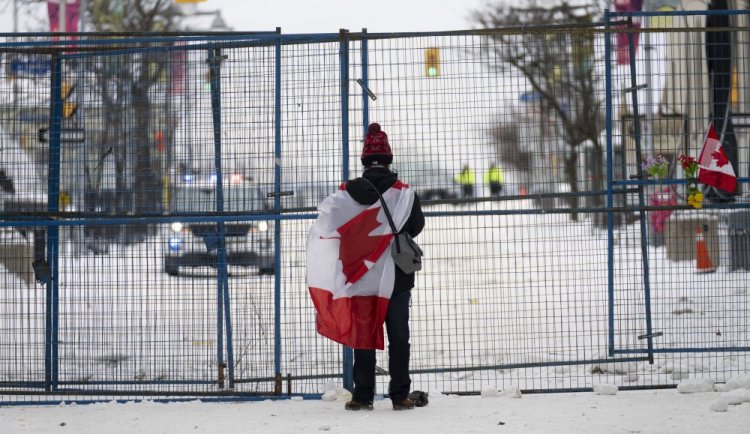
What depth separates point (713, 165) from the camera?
890 centimetres

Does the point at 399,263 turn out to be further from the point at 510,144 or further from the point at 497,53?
the point at 497,53

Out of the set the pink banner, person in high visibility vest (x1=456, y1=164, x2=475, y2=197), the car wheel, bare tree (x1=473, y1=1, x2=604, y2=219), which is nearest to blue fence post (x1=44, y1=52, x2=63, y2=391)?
the car wheel

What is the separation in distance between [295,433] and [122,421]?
1435 mm

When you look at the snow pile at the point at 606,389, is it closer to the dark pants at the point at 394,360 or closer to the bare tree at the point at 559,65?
the dark pants at the point at 394,360

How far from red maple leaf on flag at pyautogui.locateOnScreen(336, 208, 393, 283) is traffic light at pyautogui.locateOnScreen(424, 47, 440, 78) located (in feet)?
4.77

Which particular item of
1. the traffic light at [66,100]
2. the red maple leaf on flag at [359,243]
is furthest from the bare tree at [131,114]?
the red maple leaf on flag at [359,243]

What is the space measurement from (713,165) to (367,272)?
11.3ft

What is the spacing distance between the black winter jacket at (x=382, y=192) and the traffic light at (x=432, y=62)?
117cm

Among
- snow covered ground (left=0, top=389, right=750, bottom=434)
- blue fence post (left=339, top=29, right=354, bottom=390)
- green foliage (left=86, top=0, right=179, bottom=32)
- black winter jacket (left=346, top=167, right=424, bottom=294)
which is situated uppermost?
green foliage (left=86, top=0, right=179, bottom=32)

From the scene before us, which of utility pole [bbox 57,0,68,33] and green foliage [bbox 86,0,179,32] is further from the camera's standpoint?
green foliage [bbox 86,0,179,32]

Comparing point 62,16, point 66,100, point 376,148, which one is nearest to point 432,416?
point 376,148

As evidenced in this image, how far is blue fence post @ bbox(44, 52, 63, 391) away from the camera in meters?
8.20

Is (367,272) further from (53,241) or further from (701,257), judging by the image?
(701,257)

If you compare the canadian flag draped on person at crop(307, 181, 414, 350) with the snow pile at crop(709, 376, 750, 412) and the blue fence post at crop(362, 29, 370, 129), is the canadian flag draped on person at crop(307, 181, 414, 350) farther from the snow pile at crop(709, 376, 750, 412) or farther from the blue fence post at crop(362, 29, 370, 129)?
the snow pile at crop(709, 376, 750, 412)
